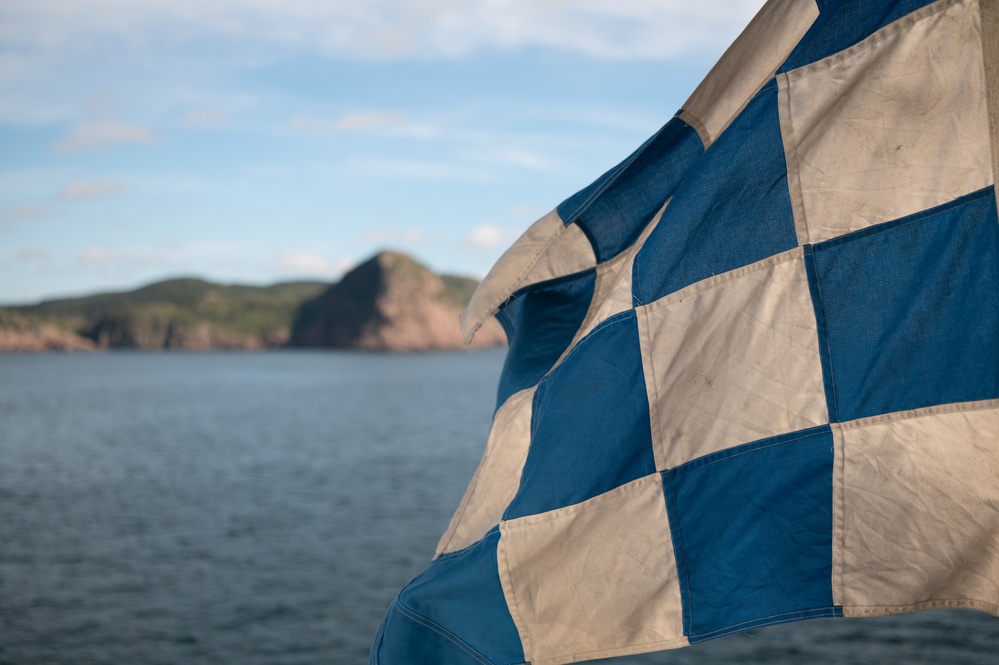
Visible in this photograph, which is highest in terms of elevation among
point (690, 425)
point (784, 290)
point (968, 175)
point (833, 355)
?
point (968, 175)

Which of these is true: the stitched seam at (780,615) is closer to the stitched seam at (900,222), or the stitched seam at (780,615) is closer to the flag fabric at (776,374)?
the flag fabric at (776,374)

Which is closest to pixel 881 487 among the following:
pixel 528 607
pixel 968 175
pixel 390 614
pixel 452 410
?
pixel 968 175

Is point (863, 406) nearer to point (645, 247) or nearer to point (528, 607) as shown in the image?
point (645, 247)

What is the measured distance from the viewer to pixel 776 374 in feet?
8.67

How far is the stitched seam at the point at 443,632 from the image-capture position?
278 centimetres

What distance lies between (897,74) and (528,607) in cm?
184

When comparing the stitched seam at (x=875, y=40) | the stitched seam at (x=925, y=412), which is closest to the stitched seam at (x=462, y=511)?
the stitched seam at (x=925, y=412)

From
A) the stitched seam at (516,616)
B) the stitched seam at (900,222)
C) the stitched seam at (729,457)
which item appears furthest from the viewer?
the stitched seam at (516,616)

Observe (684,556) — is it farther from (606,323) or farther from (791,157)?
(791,157)

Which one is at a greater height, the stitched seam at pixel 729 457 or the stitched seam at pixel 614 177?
the stitched seam at pixel 614 177

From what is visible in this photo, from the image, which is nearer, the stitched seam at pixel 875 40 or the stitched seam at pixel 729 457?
the stitched seam at pixel 875 40

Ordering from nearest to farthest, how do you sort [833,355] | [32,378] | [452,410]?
[833,355], [452,410], [32,378]

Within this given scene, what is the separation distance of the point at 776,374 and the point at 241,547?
2335cm

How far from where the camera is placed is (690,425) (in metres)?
2.73
